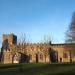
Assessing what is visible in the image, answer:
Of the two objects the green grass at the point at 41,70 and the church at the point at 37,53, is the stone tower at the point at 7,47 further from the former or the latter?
the green grass at the point at 41,70

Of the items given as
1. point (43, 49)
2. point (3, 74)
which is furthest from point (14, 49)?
point (3, 74)

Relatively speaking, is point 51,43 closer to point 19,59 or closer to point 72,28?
point 19,59

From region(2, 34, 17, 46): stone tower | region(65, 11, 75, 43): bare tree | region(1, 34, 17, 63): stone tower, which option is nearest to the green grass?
region(65, 11, 75, 43): bare tree

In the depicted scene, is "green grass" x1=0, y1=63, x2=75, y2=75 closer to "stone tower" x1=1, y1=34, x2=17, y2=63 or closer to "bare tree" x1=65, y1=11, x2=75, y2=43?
"bare tree" x1=65, y1=11, x2=75, y2=43

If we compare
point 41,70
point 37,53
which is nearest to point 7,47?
point 37,53

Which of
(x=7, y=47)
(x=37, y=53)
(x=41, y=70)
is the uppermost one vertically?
(x=7, y=47)

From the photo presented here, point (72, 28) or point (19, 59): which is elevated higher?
point (72, 28)

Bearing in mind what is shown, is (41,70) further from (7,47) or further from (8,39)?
(8,39)

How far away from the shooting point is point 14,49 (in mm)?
104375

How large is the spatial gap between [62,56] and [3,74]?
72785 mm

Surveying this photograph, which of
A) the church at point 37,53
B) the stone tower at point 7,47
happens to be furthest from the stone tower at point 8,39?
the church at point 37,53

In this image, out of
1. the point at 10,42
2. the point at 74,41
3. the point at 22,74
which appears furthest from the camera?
the point at 10,42

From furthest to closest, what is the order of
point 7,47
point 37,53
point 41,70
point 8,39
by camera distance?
point 8,39
point 7,47
point 37,53
point 41,70

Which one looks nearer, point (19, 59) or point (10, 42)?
point (19, 59)
